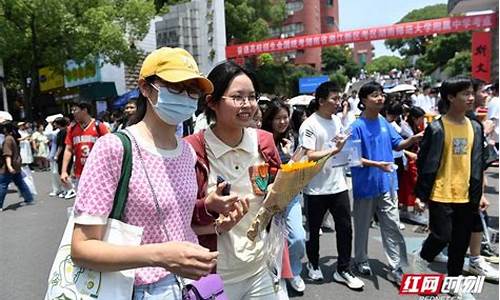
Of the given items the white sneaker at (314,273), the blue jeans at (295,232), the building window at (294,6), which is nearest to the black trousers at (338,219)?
the white sneaker at (314,273)

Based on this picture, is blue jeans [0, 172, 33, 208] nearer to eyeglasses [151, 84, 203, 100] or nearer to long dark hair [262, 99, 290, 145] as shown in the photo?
long dark hair [262, 99, 290, 145]

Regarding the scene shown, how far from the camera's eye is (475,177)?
12.1 ft

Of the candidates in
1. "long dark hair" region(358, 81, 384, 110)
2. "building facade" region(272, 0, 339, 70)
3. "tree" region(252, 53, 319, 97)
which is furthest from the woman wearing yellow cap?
"building facade" region(272, 0, 339, 70)

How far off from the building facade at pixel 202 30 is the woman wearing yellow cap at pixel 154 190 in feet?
69.9

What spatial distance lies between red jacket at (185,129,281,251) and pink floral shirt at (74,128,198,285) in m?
0.35

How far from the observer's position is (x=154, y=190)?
1.57 m

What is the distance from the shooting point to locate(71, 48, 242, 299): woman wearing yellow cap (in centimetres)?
140

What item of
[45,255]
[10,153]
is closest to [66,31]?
[10,153]

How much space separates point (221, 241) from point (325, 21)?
224 feet

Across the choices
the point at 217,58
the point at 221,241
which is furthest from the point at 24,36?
the point at 221,241

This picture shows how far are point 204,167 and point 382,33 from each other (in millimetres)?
21208

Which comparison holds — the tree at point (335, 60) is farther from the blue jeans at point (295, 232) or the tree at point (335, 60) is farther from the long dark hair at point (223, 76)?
the long dark hair at point (223, 76)

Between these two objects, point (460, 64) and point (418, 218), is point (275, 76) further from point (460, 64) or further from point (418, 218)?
point (418, 218)

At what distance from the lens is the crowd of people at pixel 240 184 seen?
1.49 m
